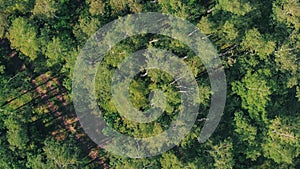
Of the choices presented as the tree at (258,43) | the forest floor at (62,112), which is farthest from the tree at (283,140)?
the forest floor at (62,112)

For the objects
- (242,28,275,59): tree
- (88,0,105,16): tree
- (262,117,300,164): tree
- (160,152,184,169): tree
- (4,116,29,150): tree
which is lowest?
(262,117,300,164): tree

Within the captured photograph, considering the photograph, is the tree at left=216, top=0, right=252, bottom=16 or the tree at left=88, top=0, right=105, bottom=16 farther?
the tree at left=88, top=0, right=105, bottom=16

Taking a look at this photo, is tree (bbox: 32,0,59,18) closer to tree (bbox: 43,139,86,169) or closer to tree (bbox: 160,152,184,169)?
tree (bbox: 43,139,86,169)

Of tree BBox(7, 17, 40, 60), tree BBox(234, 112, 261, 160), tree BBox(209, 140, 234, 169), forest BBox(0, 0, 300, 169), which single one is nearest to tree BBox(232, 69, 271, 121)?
forest BBox(0, 0, 300, 169)

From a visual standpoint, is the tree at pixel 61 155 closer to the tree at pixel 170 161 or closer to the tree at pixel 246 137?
the tree at pixel 170 161

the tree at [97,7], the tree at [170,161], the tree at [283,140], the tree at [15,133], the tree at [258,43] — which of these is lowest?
the tree at [283,140]

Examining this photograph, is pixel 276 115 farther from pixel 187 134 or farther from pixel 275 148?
pixel 187 134
